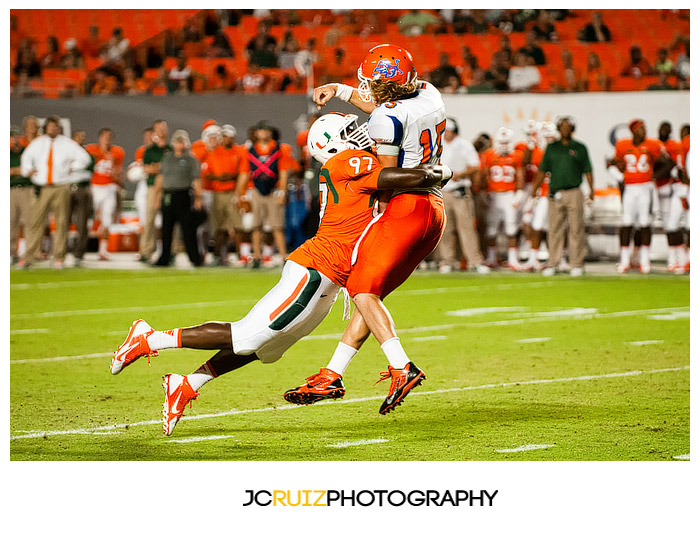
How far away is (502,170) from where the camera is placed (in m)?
12.5

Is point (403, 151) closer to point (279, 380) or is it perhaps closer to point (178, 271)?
point (279, 380)

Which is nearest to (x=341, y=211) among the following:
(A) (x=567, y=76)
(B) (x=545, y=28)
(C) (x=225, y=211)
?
(C) (x=225, y=211)

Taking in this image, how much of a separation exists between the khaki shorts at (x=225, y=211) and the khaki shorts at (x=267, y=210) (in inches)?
17.7

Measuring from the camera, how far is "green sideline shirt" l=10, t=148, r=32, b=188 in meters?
12.6

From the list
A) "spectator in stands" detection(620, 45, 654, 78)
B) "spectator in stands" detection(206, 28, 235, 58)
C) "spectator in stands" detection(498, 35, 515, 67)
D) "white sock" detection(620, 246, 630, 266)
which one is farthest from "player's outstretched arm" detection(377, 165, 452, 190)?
"spectator in stands" detection(206, 28, 235, 58)

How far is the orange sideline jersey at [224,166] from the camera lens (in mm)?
12508

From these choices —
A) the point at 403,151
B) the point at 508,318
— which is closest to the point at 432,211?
the point at 403,151

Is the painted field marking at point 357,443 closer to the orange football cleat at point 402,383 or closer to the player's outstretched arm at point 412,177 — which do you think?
the orange football cleat at point 402,383

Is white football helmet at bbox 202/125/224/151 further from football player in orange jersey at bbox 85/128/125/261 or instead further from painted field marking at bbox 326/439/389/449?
painted field marking at bbox 326/439/389/449

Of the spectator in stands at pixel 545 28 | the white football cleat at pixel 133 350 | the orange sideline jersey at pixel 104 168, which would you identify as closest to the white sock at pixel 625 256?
the spectator in stands at pixel 545 28

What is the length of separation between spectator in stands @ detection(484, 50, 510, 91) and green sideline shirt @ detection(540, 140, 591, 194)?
3.09 m

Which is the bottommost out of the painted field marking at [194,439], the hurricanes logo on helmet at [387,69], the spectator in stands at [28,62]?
the painted field marking at [194,439]
